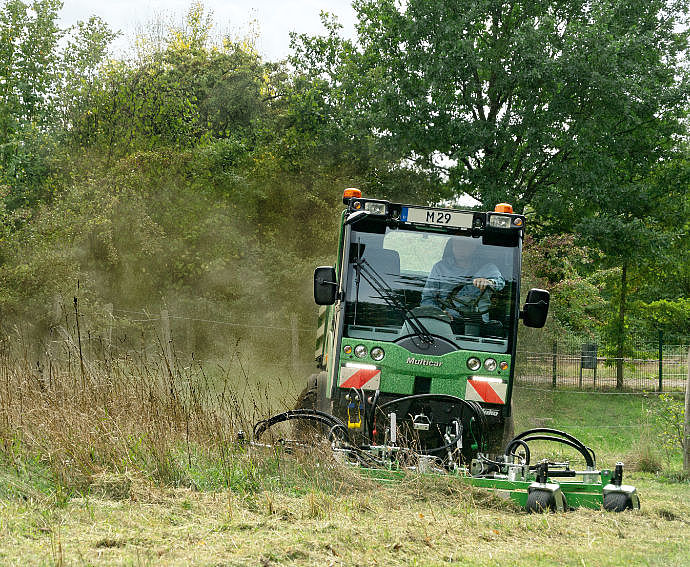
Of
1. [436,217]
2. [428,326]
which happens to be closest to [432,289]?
[428,326]

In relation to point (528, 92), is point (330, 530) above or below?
below

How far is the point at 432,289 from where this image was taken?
8789 millimetres

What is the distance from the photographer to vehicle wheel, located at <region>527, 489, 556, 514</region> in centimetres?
652

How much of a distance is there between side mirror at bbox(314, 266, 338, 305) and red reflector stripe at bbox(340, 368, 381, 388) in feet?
2.61

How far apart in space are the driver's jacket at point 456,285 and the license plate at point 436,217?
16.9 inches

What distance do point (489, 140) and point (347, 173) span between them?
167 inches

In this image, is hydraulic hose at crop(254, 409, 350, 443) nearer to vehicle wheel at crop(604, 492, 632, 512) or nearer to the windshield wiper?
the windshield wiper

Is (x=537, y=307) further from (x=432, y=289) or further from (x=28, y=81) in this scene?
(x=28, y=81)

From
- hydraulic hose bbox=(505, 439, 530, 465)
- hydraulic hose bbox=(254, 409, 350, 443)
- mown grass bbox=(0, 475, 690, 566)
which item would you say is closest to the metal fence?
hydraulic hose bbox=(505, 439, 530, 465)

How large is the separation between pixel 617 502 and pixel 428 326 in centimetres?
266

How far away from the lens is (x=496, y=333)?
876 centimetres

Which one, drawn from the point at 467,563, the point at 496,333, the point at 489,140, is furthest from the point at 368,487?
the point at 489,140

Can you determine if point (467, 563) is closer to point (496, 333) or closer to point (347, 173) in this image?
point (496, 333)

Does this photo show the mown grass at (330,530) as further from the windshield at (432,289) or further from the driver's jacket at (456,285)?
the driver's jacket at (456,285)
